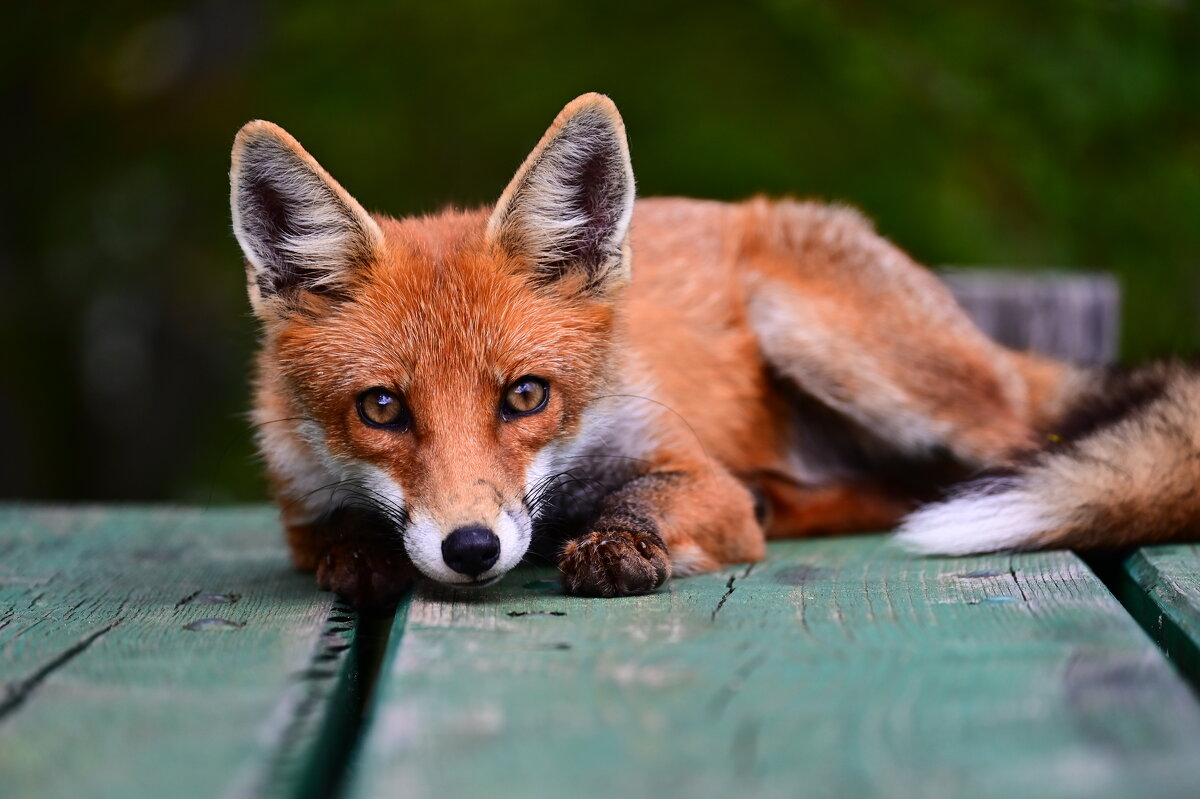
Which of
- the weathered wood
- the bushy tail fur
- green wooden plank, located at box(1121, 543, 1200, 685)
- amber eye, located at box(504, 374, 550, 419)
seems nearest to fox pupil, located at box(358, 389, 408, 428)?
amber eye, located at box(504, 374, 550, 419)

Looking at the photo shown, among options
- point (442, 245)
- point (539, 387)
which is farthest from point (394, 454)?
point (442, 245)

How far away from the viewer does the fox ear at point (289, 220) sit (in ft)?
10.6

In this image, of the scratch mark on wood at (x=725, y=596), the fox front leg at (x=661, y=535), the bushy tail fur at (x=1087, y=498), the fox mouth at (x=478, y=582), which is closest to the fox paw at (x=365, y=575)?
the fox mouth at (x=478, y=582)

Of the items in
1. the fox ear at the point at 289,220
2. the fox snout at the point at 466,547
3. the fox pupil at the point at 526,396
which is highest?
the fox ear at the point at 289,220

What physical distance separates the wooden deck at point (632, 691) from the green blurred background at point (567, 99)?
3.73m

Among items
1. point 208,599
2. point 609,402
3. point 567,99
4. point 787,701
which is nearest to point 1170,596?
point 787,701

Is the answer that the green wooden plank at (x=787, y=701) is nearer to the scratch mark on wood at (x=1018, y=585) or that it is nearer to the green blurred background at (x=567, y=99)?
the scratch mark on wood at (x=1018, y=585)

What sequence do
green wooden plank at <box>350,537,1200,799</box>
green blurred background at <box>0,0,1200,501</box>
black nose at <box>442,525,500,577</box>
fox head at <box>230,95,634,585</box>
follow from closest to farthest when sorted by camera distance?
green wooden plank at <box>350,537,1200,799</box> < black nose at <box>442,525,500,577</box> < fox head at <box>230,95,634,585</box> < green blurred background at <box>0,0,1200,501</box>

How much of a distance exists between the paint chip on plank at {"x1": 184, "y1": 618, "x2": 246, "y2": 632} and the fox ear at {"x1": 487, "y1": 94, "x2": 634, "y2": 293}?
132 centimetres

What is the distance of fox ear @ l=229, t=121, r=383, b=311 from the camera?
10.6ft

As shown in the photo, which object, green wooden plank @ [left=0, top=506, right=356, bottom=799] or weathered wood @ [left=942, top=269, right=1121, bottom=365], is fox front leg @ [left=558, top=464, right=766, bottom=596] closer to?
green wooden plank @ [left=0, top=506, right=356, bottom=799]

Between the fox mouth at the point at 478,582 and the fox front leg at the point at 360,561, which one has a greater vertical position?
the fox mouth at the point at 478,582

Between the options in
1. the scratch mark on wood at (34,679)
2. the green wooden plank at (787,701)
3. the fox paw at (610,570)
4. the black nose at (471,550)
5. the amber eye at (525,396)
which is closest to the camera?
the green wooden plank at (787,701)

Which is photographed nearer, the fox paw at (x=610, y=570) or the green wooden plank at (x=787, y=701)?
the green wooden plank at (x=787, y=701)
